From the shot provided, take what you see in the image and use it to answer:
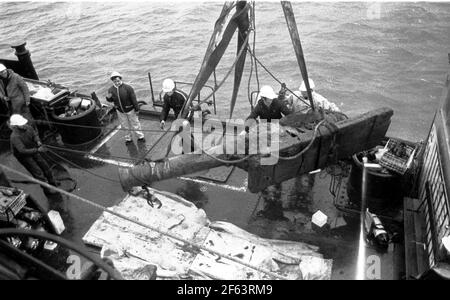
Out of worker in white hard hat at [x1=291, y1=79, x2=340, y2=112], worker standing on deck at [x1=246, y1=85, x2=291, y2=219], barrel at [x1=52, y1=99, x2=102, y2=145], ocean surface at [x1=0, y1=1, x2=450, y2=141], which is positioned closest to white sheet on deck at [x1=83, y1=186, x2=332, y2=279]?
worker standing on deck at [x1=246, y1=85, x2=291, y2=219]

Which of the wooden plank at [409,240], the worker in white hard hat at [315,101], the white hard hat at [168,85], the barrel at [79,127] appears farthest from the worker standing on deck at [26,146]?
the wooden plank at [409,240]

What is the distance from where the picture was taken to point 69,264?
6.61 m

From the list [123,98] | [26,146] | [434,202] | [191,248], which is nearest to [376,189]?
[434,202]

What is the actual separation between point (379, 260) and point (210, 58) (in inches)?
179

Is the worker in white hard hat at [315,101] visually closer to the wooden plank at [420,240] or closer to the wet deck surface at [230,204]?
the wet deck surface at [230,204]

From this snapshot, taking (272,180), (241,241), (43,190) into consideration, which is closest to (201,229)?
(241,241)

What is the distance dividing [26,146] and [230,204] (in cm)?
451

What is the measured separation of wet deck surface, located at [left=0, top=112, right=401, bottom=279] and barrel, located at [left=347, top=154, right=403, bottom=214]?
0.52m

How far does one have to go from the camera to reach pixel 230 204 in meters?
7.87

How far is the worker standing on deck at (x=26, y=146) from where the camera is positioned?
24.3 ft

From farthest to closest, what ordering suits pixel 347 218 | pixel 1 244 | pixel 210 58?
1. pixel 347 218
2. pixel 210 58
3. pixel 1 244

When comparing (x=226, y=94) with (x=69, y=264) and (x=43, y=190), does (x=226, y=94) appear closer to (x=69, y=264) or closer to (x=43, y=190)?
(x=43, y=190)

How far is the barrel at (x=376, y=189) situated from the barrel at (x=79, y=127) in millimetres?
6460

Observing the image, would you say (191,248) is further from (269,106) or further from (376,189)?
(376,189)
